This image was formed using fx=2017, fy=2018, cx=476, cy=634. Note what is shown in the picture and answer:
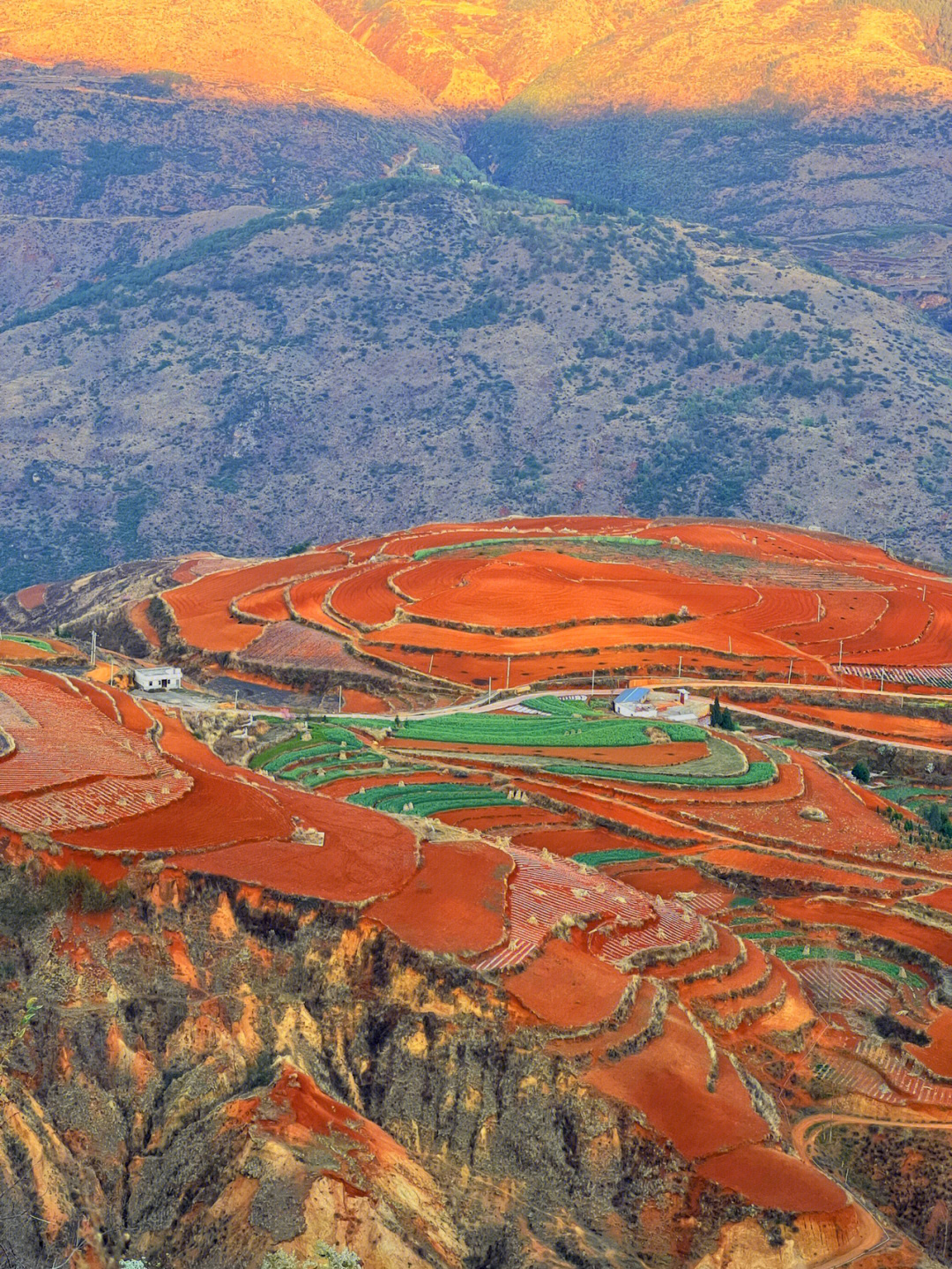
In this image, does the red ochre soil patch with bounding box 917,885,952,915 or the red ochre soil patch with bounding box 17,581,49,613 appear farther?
the red ochre soil patch with bounding box 17,581,49,613

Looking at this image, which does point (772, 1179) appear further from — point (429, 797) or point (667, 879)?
point (429, 797)

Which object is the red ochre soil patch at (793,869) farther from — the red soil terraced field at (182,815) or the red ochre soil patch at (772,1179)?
the red ochre soil patch at (772,1179)

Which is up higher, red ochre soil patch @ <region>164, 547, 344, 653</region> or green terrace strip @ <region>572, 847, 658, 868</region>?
green terrace strip @ <region>572, 847, 658, 868</region>

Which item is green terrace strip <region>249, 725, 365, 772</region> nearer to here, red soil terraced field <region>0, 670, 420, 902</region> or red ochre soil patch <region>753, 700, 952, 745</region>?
red soil terraced field <region>0, 670, 420, 902</region>

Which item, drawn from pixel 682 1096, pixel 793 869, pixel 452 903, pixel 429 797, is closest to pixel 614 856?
pixel 793 869

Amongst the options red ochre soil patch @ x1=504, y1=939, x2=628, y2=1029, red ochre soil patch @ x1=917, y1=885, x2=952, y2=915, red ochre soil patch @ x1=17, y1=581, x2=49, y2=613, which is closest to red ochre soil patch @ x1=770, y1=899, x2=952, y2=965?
red ochre soil patch @ x1=917, y1=885, x2=952, y2=915

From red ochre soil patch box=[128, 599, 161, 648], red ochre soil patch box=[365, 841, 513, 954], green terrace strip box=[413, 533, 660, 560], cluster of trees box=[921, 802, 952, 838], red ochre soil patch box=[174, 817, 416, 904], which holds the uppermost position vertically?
red ochre soil patch box=[174, 817, 416, 904]
